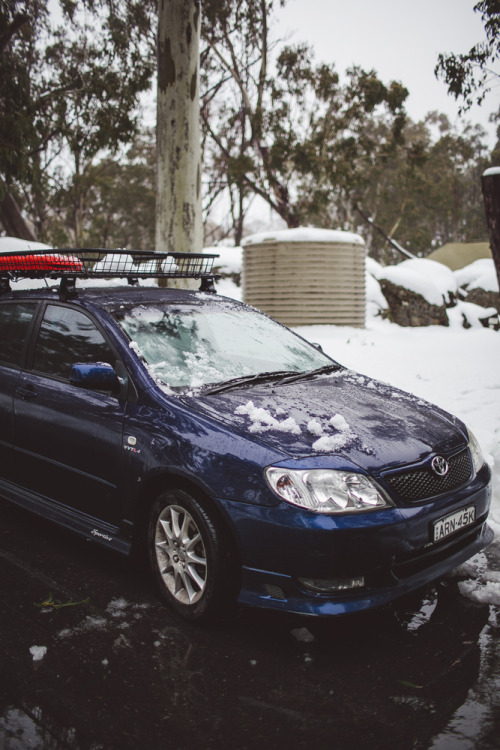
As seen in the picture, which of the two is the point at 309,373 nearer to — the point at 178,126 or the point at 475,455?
the point at 475,455

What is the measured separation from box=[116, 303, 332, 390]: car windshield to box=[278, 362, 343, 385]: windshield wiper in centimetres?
4

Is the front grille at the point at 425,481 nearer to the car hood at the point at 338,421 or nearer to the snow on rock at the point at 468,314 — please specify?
the car hood at the point at 338,421

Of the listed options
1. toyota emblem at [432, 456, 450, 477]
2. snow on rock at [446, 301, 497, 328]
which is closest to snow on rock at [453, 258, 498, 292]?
snow on rock at [446, 301, 497, 328]

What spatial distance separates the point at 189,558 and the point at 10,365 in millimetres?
1879

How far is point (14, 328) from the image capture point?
4.20 m

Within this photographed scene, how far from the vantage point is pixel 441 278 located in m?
18.1

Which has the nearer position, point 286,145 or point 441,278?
point 441,278

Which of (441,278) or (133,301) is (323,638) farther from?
(441,278)

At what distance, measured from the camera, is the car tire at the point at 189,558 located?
2.81 metres

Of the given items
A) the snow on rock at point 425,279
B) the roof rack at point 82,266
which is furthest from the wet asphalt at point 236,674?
the snow on rock at point 425,279

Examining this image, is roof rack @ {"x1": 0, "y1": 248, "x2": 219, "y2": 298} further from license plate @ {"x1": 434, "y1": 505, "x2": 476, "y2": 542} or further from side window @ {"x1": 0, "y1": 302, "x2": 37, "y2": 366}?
license plate @ {"x1": 434, "y1": 505, "x2": 476, "y2": 542}

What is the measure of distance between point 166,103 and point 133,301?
218 inches

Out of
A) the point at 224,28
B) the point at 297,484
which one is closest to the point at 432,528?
the point at 297,484

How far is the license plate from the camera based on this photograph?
283cm
